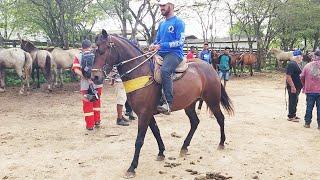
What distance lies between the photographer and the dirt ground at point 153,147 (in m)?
5.55

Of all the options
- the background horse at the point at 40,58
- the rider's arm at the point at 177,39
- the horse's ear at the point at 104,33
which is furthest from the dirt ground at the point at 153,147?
the background horse at the point at 40,58

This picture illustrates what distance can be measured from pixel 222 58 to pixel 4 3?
10.8m

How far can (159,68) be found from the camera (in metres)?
5.72

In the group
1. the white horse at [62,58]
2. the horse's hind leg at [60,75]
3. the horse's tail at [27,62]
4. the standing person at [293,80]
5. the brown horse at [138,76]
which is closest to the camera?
the brown horse at [138,76]

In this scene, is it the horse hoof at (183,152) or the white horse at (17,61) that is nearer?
the horse hoof at (183,152)

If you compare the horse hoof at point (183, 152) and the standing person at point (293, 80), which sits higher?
the standing person at point (293, 80)

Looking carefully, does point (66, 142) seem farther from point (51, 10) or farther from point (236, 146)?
point (51, 10)

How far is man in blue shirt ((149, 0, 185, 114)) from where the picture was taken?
18.5 feet

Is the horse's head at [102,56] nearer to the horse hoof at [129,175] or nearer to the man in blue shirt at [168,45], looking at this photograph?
the man in blue shirt at [168,45]

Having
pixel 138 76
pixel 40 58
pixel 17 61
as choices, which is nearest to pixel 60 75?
pixel 40 58

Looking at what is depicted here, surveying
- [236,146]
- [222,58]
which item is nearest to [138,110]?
[236,146]

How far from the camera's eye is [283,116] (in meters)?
10.1

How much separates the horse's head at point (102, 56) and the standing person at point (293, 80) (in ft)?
18.0

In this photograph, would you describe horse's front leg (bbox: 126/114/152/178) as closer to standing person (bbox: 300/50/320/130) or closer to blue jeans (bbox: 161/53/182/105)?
blue jeans (bbox: 161/53/182/105)
